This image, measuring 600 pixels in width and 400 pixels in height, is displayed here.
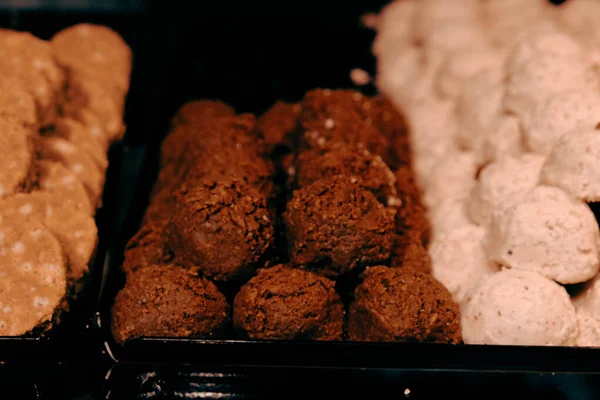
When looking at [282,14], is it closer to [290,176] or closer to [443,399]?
[290,176]

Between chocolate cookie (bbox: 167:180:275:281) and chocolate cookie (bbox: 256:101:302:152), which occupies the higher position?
chocolate cookie (bbox: 167:180:275:281)

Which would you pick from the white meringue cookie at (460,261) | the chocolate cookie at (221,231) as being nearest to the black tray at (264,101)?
the chocolate cookie at (221,231)

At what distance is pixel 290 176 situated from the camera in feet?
7.41

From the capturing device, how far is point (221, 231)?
5.75 ft

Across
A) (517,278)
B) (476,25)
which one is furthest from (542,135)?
(476,25)

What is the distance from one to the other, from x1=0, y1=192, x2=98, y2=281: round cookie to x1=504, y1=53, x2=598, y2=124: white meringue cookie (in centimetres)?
149

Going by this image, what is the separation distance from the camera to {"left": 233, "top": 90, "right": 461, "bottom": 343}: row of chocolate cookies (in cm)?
164

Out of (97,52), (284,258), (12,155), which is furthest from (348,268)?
(97,52)

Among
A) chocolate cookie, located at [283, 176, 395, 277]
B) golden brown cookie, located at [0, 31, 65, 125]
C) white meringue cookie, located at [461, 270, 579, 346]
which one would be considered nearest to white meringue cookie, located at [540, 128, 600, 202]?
white meringue cookie, located at [461, 270, 579, 346]

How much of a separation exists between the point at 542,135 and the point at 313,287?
0.91m

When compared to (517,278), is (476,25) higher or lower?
higher

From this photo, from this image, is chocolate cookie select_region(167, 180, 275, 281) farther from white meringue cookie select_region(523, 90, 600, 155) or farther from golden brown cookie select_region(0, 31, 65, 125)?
white meringue cookie select_region(523, 90, 600, 155)

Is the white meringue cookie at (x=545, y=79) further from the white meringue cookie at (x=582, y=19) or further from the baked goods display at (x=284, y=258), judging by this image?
the baked goods display at (x=284, y=258)

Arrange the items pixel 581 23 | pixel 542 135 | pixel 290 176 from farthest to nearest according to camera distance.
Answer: pixel 581 23 < pixel 290 176 < pixel 542 135
